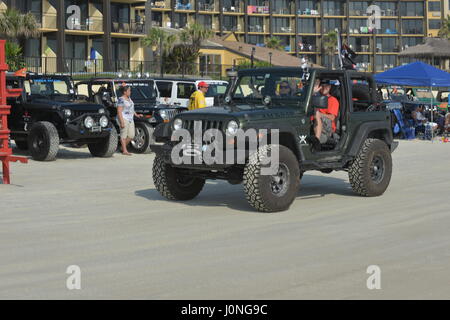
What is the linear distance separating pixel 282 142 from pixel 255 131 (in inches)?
29.2

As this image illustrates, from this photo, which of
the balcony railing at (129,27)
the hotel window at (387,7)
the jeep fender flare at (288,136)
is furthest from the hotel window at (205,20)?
the jeep fender flare at (288,136)

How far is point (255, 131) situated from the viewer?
10188 millimetres

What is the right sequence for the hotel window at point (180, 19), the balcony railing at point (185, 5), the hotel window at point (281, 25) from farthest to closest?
the hotel window at point (281, 25) → the hotel window at point (180, 19) → the balcony railing at point (185, 5)

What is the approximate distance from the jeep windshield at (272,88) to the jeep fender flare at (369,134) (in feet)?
3.66

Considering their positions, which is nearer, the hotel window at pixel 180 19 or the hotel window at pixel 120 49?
the hotel window at pixel 120 49

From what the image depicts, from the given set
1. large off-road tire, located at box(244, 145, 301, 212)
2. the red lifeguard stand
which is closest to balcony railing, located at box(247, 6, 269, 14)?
the red lifeguard stand

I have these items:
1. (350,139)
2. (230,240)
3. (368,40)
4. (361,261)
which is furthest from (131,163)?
(368,40)

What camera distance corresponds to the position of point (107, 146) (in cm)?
1900

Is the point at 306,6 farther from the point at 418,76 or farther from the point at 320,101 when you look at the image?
the point at 320,101

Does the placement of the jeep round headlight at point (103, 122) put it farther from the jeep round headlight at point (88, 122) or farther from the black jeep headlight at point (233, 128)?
the black jeep headlight at point (233, 128)

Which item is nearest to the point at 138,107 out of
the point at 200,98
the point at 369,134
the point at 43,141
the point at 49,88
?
the point at 200,98

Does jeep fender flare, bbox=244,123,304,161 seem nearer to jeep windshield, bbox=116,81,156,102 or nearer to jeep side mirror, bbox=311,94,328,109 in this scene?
jeep side mirror, bbox=311,94,328,109

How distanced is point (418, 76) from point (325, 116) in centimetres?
1713

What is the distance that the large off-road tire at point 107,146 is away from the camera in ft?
62.0
